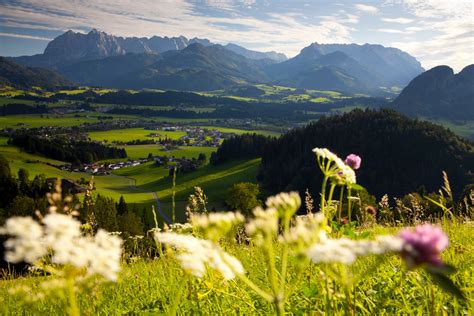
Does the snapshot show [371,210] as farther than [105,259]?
Yes

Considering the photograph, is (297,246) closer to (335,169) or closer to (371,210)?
(335,169)

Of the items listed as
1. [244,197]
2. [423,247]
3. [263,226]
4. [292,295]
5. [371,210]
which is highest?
[423,247]

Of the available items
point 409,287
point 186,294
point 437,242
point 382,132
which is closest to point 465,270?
point 409,287

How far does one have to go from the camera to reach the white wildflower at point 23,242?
1.76 meters

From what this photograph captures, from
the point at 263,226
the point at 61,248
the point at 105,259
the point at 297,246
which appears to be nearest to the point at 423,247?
the point at 297,246

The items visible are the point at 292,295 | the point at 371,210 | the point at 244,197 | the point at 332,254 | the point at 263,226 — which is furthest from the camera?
the point at 244,197

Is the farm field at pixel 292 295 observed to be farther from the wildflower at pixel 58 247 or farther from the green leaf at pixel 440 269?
the wildflower at pixel 58 247

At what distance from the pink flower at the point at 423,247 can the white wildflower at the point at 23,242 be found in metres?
1.65

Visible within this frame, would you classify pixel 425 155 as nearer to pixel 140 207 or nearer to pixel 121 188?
pixel 140 207

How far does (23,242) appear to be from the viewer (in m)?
1.77

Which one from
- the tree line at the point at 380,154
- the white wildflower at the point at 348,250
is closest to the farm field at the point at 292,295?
the white wildflower at the point at 348,250

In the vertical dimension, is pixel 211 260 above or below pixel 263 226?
below

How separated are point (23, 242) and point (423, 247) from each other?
71.1 inches

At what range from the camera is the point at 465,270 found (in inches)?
190
